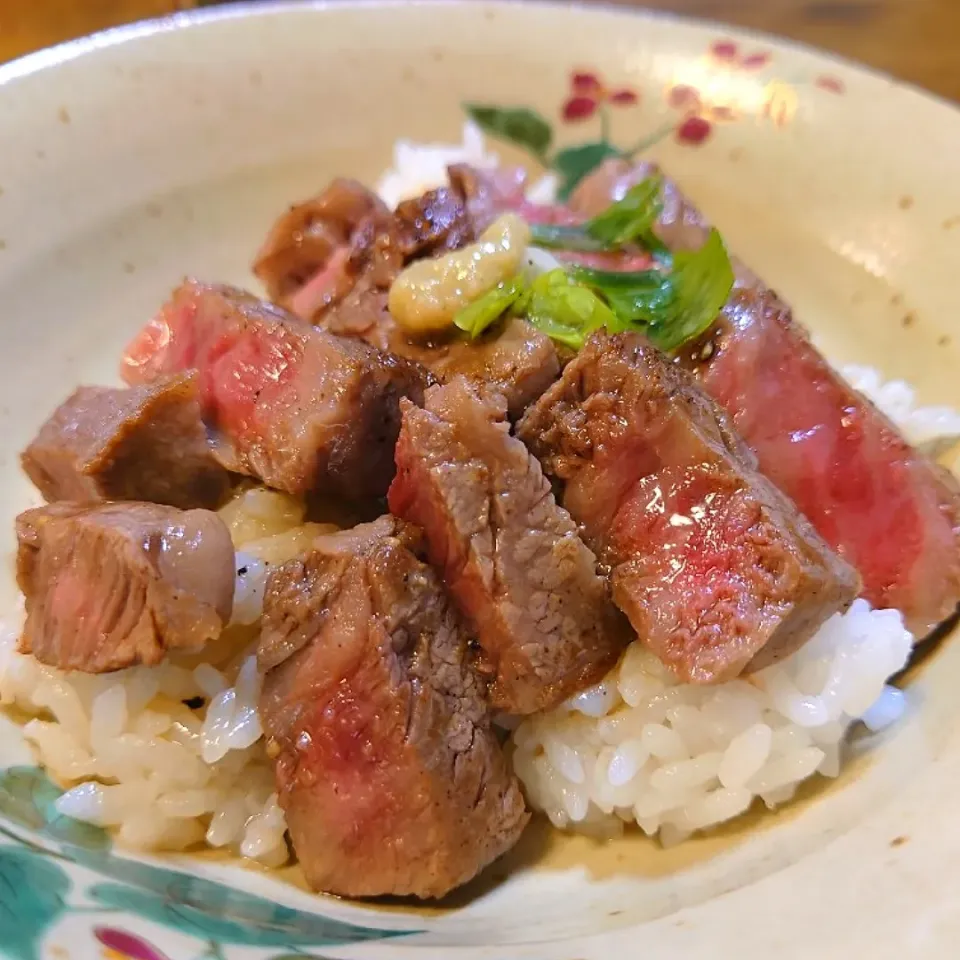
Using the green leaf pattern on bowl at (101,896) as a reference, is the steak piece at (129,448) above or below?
above

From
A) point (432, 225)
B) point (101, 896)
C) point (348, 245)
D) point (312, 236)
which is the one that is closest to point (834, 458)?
point (432, 225)

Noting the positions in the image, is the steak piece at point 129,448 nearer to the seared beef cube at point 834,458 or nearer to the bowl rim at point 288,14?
the seared beef cube at point 834,458

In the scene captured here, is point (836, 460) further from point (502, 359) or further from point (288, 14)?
point (288, 14)

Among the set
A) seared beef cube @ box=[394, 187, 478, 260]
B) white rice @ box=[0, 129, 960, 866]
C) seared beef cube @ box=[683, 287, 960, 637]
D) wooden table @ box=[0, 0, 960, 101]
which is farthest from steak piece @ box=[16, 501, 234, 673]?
wooden table @ box=[0, 0, 960, 101]

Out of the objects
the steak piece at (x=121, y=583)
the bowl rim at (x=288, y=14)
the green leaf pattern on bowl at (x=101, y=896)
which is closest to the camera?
the green leaf pattern on bowl at (x=101, y=896)

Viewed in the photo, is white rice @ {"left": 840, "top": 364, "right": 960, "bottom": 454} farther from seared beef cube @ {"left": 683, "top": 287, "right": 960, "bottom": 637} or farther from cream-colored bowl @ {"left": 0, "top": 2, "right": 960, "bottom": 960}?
seared beef cube @ {"left": 683, "top": 287, "right": 960, "bottom": 637}

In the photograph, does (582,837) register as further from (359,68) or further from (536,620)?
(359,68)

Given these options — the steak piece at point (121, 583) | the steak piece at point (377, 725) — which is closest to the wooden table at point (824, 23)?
the steak piece at point (121, 583)
